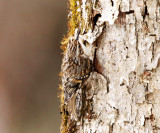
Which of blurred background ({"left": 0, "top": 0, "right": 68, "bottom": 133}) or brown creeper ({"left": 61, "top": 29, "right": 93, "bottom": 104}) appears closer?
brown creeper ({"left": 61, "top": 29, "right": 93, "bottom": 104})

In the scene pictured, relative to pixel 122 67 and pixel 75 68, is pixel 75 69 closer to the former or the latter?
pixel 75 68

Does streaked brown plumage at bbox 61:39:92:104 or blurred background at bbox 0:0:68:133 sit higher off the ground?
blurred background at bbox 0:0:68:133

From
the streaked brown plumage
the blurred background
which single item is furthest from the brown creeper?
the blurred background

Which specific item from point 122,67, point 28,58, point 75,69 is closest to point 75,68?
point 75,69

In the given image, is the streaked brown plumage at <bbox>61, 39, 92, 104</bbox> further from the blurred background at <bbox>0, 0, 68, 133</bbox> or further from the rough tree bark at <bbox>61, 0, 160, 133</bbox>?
the blurred background at <bbox>0, 0, 68, 133</bbox>

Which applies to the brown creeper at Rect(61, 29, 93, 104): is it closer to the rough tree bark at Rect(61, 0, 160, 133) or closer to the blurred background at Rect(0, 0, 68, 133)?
the rough tree bark at Rect(61, 0, 160, 133)

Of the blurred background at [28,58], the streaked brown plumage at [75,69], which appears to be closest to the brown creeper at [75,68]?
the streaked brown plumage at [75,69]
